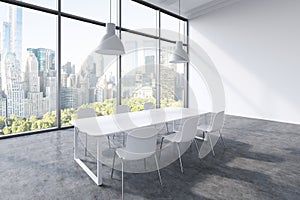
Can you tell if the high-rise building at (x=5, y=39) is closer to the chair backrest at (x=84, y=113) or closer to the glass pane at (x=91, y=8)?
the glass pane at (x=91, y=8)

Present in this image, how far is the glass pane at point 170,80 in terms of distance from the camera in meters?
7.27

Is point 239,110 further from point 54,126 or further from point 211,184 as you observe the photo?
point 54,126

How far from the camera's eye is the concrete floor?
2139mm

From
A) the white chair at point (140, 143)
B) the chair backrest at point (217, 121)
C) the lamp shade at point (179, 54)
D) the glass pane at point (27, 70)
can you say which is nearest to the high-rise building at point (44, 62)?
the glass pane at point (27, 70)

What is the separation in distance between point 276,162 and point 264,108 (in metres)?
4.10

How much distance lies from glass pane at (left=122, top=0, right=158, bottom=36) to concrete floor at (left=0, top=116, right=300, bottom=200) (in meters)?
4.15

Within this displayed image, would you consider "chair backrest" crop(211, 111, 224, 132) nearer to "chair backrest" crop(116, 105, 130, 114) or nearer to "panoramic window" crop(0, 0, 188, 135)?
"chair backrest" crop(116, 105, 130, 114)

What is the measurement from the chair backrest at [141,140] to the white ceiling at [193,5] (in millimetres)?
5887

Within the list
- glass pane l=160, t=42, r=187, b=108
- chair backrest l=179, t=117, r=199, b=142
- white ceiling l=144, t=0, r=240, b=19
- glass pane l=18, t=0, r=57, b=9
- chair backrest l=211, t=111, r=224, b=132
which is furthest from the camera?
glass pane l=160, t=42, r=187, b=108

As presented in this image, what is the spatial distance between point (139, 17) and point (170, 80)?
272cm

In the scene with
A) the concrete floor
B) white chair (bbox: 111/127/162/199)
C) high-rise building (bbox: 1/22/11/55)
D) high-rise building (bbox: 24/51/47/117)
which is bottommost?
the concrete floor

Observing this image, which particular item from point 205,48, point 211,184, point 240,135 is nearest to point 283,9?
point 205,48

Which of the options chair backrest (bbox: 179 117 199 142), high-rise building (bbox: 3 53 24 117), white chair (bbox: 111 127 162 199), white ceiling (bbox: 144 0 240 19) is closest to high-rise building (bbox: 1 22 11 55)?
high-rise building (bbox: 3 53 24 117)

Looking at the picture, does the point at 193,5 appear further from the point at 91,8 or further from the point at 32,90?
the point at 32,90
